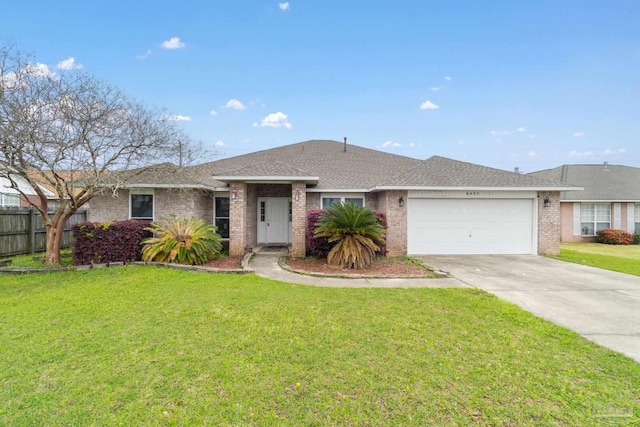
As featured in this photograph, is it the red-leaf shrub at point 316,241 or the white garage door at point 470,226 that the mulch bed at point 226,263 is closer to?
the red-leaf shrub at point 316,241

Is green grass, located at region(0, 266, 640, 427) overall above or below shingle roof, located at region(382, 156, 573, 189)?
below

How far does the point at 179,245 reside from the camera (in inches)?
350

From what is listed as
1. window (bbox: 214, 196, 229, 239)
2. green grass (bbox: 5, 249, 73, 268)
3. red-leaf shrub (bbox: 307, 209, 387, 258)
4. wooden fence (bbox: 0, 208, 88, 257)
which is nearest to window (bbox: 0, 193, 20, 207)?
wooden fence (bbox: 0, 208, 88, 257)

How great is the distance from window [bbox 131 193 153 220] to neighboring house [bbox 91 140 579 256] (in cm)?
4

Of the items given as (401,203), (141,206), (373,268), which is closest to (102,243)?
(141,206)

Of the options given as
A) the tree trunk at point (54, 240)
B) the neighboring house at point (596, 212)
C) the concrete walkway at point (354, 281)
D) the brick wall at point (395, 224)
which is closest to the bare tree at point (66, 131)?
the tree trunk at point (54, 240)

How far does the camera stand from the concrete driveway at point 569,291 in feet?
14.7

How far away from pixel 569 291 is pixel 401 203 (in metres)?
5.89

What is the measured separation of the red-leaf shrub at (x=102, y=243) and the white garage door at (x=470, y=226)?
9893 millimetres

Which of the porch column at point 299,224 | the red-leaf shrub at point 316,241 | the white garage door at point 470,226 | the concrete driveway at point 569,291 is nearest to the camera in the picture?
the concrete driveway at point 569,291

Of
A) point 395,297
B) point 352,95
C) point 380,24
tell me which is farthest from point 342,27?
point 395,297

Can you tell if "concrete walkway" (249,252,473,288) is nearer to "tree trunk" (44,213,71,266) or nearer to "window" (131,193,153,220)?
"window" (131,193,153,220)

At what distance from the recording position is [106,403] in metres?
2.68

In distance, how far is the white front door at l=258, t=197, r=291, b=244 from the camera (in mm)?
13328
